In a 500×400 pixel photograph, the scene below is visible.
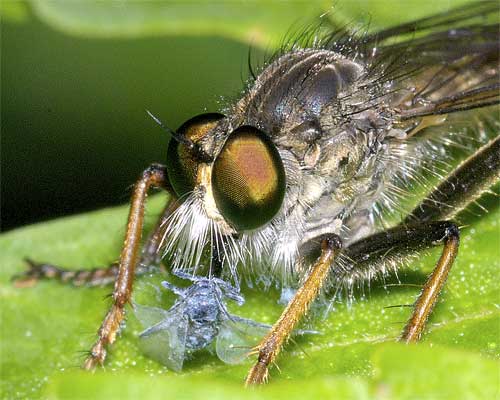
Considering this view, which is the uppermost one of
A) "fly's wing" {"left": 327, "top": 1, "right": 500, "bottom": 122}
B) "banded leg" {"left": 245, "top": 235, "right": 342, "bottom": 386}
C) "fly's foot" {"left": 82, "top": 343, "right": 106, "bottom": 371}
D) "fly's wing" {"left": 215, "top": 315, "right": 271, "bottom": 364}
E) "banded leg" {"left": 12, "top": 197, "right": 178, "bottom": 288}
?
"fly's wing" {"left": 327, "top": 1, "right": 500, "bottom": 122}

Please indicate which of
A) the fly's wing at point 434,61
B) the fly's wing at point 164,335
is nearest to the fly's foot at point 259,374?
the fly's wing at point 164,335

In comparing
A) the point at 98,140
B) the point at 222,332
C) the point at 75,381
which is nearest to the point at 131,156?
the point at 98,140

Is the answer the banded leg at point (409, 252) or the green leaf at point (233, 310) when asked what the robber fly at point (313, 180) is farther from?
the green leaf at point (233, 310)

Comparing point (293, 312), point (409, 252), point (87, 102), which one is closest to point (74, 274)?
point (293, 312)

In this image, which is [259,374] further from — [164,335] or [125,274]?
[125,274]

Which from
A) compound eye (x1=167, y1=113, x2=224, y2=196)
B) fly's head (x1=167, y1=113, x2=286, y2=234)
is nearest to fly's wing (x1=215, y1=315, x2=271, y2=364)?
fly's head (x1=167, y1=113, x2=286, y2=234)

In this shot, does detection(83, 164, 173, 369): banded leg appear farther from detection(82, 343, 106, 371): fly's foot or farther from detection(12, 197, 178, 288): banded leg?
detection(12, 197, 178, 288): banded leg
